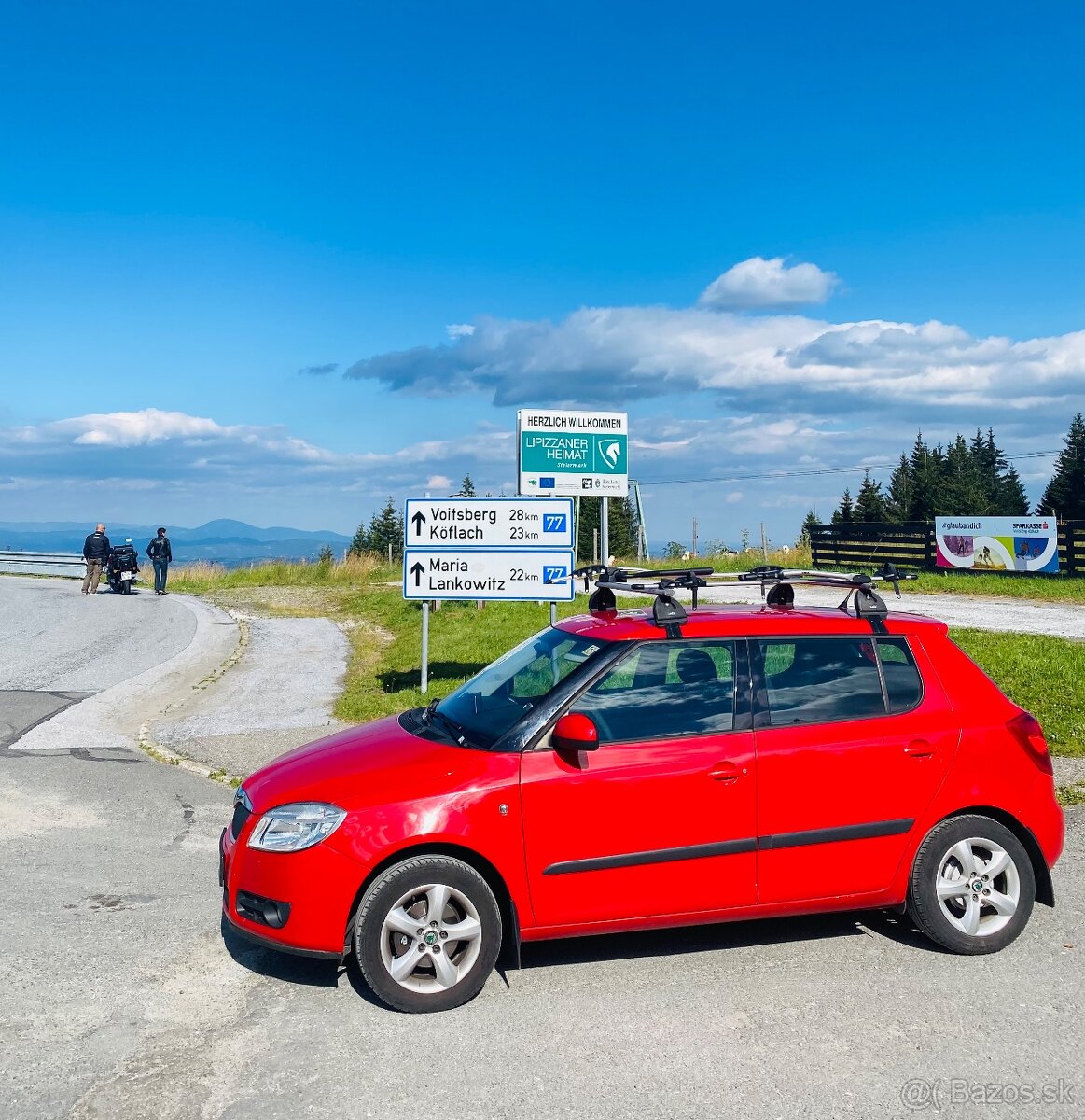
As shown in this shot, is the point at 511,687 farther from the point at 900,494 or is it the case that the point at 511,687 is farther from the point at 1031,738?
the point at 900,494

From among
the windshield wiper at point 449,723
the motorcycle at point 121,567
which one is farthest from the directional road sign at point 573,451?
the motorcycle at point 121,567

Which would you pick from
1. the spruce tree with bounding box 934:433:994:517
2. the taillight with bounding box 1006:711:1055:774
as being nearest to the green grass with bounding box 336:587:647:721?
the taillight with bounding box 1006:711:1055:774

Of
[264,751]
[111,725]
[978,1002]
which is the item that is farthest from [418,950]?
[111,725]

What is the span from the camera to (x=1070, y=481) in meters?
73.1

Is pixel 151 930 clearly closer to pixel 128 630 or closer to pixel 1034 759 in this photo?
pixel 1034 759

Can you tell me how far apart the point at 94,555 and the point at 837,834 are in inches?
1117

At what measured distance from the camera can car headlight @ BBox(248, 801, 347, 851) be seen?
14.2 ft

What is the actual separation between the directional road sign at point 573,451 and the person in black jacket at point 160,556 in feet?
51.8

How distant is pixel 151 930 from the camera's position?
16.9 ft

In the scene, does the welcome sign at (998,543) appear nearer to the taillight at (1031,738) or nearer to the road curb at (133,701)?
the road curb at (133,701)

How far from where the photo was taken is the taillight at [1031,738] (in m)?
5.05

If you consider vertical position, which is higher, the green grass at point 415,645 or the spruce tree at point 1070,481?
the spruce tree at point 1070,481

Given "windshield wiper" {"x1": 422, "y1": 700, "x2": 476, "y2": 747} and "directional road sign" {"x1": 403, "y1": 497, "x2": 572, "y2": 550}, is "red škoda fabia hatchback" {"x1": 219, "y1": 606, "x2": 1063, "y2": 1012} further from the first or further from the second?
"directional road sign" {"x1": 403, "y1": 497, "x2": 572, "y2": 550}

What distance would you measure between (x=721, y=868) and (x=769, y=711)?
29.5 inches
